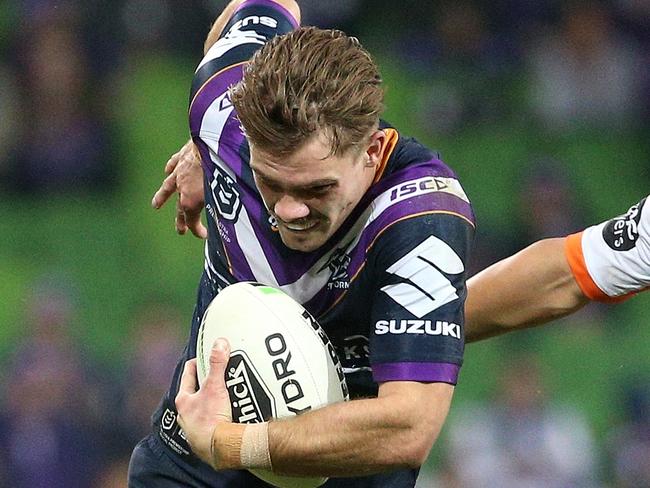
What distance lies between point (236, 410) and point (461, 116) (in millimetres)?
5182

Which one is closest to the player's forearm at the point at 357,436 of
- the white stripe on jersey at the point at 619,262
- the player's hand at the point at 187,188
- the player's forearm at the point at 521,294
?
the player's hand at the point at 187,188

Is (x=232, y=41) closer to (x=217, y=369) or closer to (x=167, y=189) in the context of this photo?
(x=167, y=189)

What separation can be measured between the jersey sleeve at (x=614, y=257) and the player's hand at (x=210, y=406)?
1334mm

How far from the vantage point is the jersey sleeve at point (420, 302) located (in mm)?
2619

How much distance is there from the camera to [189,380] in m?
2.82

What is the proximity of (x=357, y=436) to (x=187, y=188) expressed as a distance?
1.01 meters

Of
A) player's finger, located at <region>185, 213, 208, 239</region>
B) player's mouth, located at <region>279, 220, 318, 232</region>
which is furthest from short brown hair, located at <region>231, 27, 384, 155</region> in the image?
player's finger, located at <region>185, 213, 208, 239</region>

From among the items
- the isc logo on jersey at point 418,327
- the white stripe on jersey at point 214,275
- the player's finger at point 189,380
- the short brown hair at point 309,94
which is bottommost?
the player's finger at point 189,380

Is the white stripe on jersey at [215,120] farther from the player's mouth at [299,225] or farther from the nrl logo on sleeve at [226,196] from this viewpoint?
the player's mouth at [299,225]

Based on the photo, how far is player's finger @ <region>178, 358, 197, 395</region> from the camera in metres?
2.79

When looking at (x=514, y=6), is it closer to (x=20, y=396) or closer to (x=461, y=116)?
(x=461, y=116)

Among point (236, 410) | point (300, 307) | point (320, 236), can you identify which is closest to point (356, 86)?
point (320, 236)

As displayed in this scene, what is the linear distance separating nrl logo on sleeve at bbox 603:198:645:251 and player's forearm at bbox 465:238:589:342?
0.15 meters

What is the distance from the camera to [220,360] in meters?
2.68
